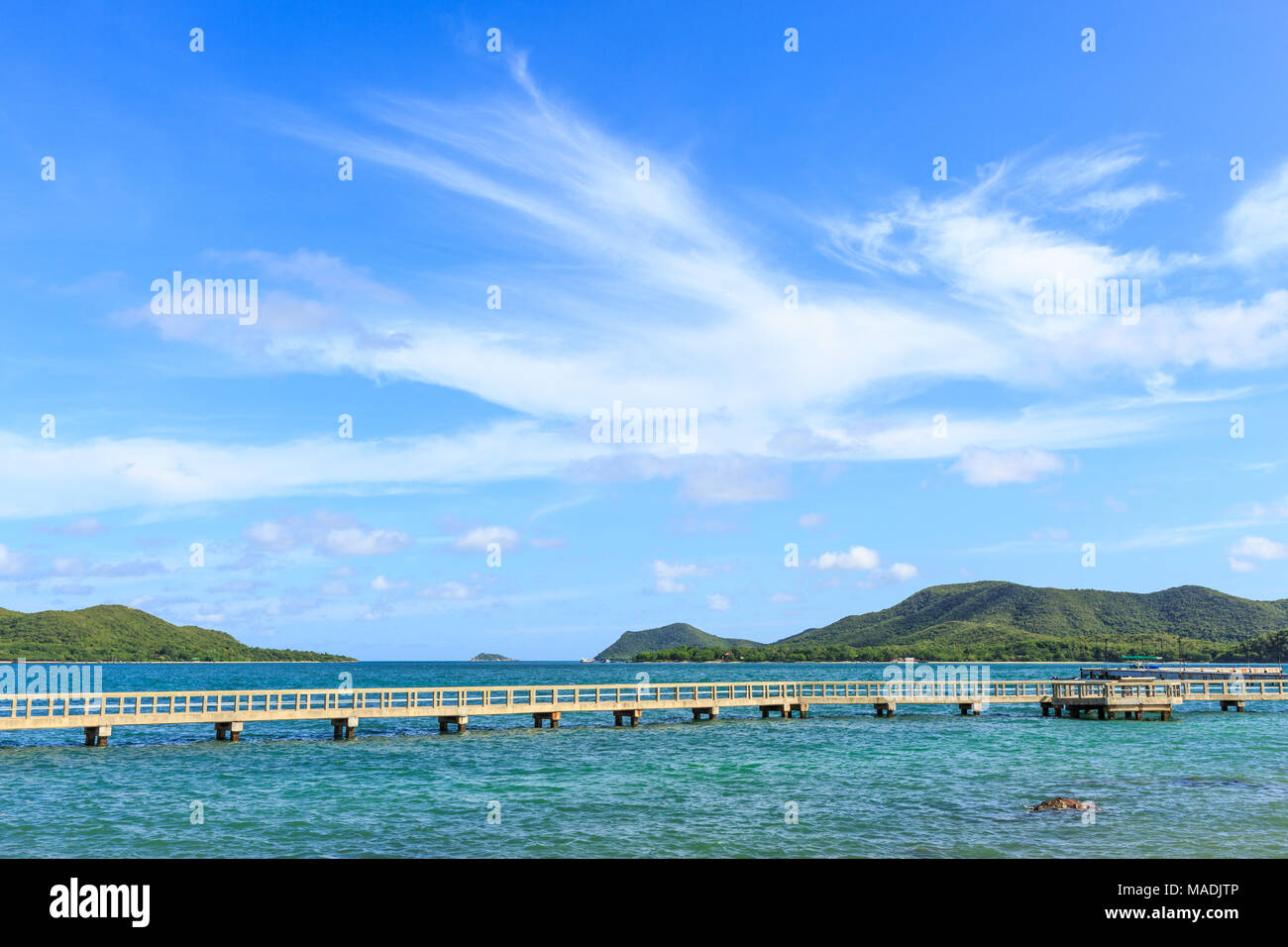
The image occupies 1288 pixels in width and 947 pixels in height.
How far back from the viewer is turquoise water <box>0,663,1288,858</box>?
22766 mm

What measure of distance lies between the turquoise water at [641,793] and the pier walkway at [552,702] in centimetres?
153

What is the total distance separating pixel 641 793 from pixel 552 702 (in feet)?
85.5

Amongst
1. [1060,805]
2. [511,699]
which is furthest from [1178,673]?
[1060,805]

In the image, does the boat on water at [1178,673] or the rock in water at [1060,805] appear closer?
the rock in water at [1060,805]

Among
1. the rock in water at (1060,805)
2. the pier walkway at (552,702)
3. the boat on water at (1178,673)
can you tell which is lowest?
the boat on water at (1178,673)

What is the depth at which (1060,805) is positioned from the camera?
2673 cm

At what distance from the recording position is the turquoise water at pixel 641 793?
22.8 metres

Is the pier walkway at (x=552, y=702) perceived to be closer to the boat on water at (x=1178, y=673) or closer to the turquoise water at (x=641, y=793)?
the turquoise water at (x=641, y=793)

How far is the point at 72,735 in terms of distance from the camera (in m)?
54.7

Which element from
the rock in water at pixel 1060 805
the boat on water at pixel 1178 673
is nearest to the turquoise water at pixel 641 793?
the rock in water at pixel 1060 805

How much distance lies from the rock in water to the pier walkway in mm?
25985
